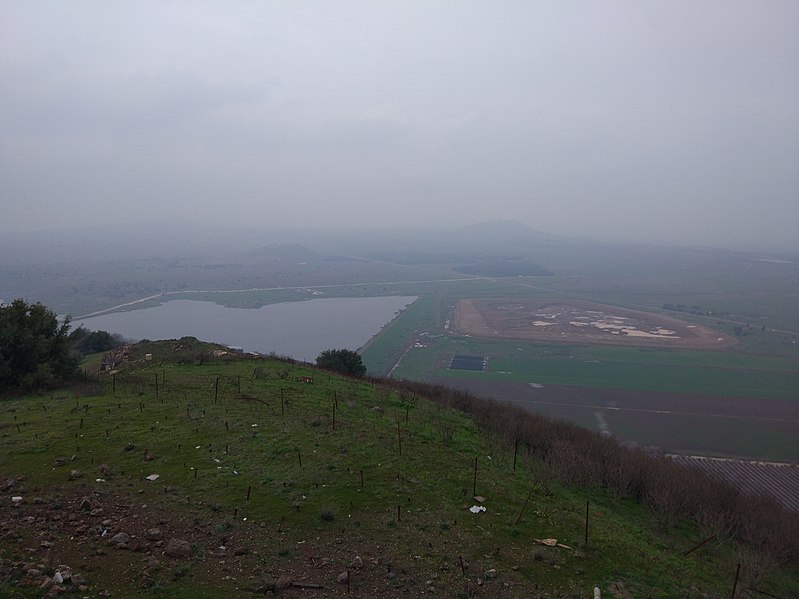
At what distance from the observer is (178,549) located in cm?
718

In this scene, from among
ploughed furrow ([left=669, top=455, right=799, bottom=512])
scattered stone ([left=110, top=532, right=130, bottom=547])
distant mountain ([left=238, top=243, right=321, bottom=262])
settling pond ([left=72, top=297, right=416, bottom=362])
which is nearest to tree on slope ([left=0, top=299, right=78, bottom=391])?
scattered stone ([left=110, top=532, right=130, bottom=547])

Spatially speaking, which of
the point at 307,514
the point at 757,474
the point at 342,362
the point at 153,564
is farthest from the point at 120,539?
the point at 757,474

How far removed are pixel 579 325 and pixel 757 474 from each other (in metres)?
40.0

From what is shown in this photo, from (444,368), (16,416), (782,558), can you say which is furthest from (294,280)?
(782,558)

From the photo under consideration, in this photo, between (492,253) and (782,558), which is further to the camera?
(492,253)

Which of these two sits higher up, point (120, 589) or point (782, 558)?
point (120, 589)

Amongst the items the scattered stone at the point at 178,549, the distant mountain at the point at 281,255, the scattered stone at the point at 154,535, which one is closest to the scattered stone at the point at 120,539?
the scattered stone at the point at 154,535

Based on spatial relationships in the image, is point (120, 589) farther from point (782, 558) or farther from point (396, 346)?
point (396, 346)

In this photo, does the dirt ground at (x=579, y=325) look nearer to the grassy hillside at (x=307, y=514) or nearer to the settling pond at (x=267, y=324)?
the settling pond at (x=267, y=324)

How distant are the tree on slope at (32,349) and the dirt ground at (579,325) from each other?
46345mm

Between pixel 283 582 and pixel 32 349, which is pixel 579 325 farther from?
pixel 283 582

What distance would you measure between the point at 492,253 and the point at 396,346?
417 ft

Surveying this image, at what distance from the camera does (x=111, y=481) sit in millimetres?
9367

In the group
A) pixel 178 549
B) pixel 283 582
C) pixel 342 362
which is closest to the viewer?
pixel 283 582
